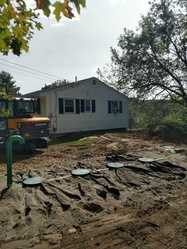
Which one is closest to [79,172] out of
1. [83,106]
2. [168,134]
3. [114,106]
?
[168,134]

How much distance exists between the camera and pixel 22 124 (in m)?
8.84

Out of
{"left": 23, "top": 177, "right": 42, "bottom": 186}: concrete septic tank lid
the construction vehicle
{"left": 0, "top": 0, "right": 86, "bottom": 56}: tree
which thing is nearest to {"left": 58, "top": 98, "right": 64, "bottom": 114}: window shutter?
the construction vehicle

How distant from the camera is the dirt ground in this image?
277 cm

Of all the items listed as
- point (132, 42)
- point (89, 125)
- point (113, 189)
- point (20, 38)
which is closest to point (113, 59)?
point (132, 42)

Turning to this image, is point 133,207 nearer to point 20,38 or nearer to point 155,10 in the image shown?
point 20,38

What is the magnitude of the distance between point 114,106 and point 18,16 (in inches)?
685

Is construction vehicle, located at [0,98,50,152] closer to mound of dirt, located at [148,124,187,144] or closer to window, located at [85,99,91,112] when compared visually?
window, located at [85,99,91,112]

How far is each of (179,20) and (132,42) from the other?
13.9 feet

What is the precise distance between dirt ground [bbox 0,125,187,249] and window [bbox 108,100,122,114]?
12.7 m

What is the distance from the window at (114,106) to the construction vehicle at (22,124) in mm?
9748

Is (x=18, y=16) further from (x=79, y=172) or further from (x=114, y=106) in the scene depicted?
(x=114, y=106)

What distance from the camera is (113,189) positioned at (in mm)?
4480

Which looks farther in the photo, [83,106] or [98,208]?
[83,106]

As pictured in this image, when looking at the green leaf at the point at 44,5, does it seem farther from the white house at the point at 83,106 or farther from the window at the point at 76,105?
the window at the point at 76,105
